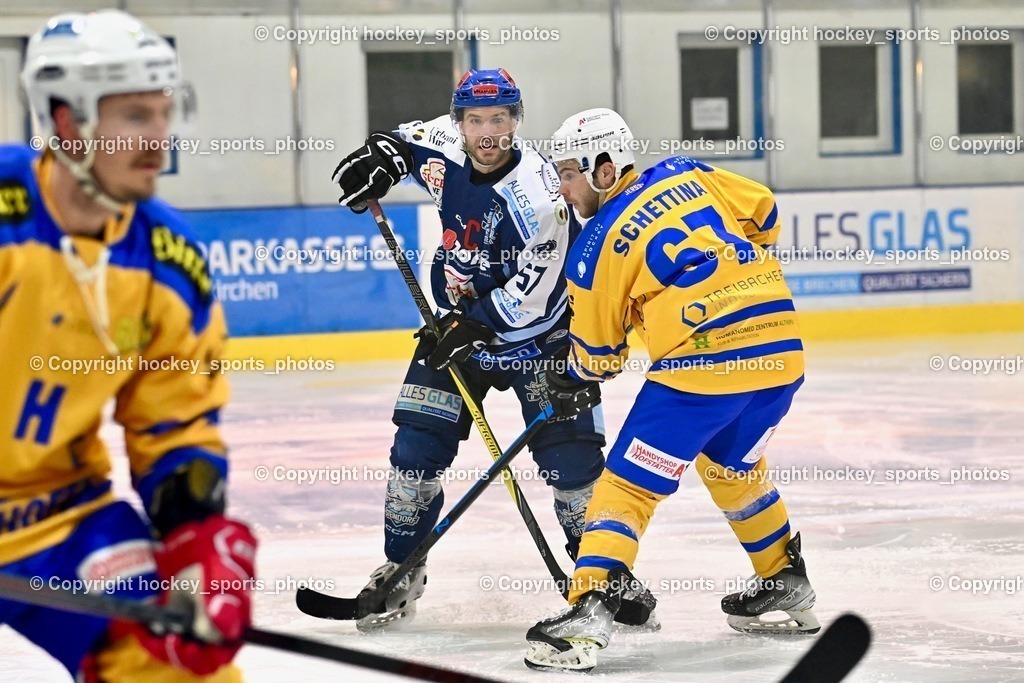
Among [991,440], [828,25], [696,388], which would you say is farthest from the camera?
[828,25]

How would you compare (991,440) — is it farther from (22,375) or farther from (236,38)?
(236,38)

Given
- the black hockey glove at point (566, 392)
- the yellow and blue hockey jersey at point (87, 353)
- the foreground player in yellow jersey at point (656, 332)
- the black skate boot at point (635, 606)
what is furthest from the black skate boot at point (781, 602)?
the yellow and blue hockey jersey at point (87, 353)

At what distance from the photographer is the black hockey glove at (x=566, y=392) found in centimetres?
345

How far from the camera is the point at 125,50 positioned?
166 centimetres

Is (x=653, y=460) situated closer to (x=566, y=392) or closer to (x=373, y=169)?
(x=566, y=392)

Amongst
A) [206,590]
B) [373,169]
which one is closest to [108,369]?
[206,590]

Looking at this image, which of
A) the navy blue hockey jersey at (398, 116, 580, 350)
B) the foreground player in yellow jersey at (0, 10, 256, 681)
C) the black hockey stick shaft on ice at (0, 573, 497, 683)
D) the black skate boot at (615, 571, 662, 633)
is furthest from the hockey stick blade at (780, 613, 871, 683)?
the navy blue hockey jersey at (398, 116, 580, 350)

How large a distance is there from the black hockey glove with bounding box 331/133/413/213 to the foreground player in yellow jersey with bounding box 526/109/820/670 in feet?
2.07

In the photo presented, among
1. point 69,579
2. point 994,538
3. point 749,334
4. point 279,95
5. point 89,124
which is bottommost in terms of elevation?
point 994,538

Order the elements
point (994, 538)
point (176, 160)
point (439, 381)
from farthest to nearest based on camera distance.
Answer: point (176, 160)
point (994, 538)
point (439, 381)

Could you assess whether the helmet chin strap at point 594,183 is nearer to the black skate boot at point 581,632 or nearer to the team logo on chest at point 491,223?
the team logo on chest at point 491,223

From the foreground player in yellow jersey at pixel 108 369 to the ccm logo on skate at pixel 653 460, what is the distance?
4.90 ft

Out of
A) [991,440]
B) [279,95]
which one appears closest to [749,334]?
[991,440]

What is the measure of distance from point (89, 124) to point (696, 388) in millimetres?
1738
